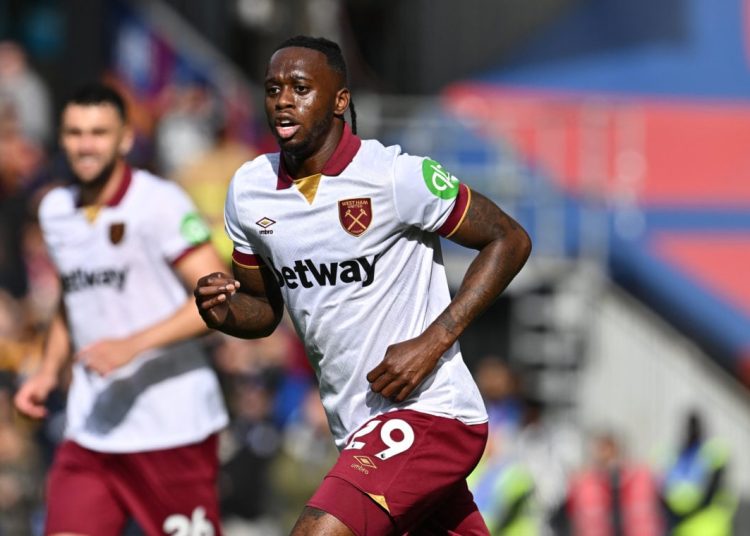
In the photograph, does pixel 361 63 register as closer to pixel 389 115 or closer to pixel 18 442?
pixel 389 115

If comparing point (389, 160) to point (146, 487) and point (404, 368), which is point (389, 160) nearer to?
point (404, 368)

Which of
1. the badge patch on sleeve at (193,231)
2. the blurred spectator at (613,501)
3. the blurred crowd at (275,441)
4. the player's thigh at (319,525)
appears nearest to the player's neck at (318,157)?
the player's thigh at (319,525)

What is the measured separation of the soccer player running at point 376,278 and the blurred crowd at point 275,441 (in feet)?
22.5

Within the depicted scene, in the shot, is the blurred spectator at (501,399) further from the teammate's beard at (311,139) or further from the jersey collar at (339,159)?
the teammate's beard at (311,139)

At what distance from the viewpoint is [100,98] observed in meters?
7.55

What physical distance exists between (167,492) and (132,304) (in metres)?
0.86

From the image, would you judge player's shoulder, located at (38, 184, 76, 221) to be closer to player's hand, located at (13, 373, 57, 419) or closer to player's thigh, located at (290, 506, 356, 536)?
player's hand, located at (13, 373, 57, 419)

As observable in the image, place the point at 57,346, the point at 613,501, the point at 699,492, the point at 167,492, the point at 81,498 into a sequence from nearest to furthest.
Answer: the point at 81,498, the point at 167,492, the point at 57,346, the point at 613,501, the point at 699,492

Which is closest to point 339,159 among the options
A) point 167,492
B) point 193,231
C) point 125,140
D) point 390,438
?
point 390,438

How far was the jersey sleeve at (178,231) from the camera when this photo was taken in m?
7.34

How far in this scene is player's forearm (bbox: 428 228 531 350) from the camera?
5.82 meters

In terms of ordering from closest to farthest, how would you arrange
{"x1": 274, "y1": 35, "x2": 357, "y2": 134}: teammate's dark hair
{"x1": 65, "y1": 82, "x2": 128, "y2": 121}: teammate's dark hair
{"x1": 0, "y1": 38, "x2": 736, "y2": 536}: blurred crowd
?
1. {"x1": 274, "y1": 35, "x2": 357, "y2": 134}: teammate's dark hair
2. {"x1": 65, "y1": 82, "x2": 128, "y2": 121}: teammate's dark hair
3. {"x1": 0, "y1": 38, "x2": 736, "y2": 536}: blurred crowd

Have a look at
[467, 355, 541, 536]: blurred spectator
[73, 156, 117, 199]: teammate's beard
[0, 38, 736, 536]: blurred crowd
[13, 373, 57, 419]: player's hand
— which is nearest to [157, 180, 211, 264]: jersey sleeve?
[73, 156, 117, 199]: teammate's beard

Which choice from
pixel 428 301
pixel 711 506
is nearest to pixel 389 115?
pixel 711 506
